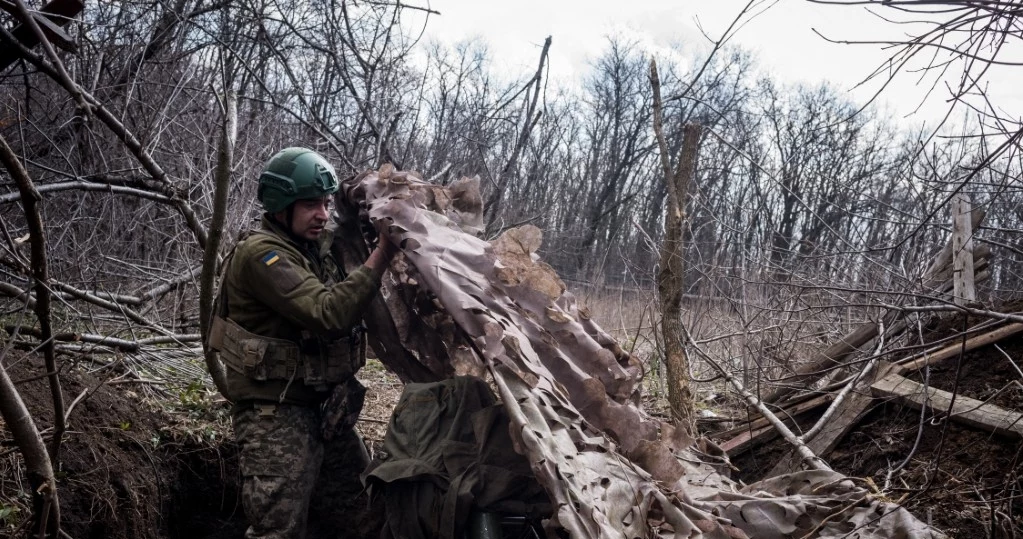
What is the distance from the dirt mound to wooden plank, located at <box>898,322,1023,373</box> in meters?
4.39

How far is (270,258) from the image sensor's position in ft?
11.0

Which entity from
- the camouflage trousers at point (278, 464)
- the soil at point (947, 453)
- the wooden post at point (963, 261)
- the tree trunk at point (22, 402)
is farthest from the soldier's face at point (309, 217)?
the wooden post at point (963, 261)

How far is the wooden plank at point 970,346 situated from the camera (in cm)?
469

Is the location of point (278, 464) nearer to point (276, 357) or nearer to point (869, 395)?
point (276, 357)

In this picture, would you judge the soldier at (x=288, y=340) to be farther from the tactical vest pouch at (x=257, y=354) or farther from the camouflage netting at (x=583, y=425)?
the camouflage netting at (x=583, y=425)

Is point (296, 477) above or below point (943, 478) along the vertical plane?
below

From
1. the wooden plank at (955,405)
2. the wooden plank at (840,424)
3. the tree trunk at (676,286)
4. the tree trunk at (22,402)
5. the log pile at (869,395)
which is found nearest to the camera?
the tree trunk at (22,402)

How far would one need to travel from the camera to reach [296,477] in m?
3.47

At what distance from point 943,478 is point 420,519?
9.27 feet

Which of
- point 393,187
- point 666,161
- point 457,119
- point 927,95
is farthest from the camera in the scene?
point 457,119

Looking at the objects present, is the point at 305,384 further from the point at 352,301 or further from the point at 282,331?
the point at 352,301

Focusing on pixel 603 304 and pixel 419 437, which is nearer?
pixel 419 437

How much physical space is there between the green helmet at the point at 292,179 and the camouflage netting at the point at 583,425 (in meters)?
0.29

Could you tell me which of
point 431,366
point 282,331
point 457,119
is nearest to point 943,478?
point 431,366
